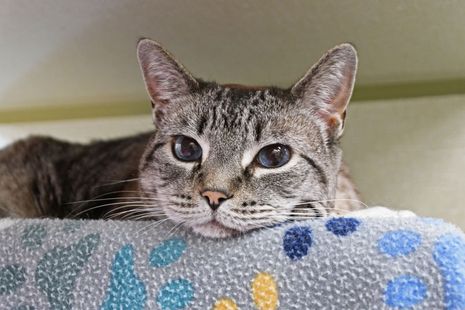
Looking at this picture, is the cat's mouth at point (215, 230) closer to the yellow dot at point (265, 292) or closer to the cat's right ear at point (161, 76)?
the yellow dot at point (265, 292)

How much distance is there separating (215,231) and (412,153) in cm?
122

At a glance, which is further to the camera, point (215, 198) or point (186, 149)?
point (186, 149)

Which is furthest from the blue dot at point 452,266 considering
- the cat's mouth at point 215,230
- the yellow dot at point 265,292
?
the cat's mouth at point 215,230

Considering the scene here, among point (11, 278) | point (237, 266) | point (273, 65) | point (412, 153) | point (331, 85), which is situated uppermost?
point (331, 85)

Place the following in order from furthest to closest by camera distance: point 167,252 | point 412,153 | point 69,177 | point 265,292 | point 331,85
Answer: point 412,153
point 69,177
point 331,85
point 167,252
point 265,292

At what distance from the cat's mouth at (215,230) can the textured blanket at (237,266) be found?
0.06 ft

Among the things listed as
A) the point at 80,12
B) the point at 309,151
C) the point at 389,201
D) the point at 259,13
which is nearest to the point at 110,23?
the point at 80,12

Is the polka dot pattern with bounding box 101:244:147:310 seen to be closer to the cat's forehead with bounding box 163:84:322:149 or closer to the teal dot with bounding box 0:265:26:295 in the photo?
the teal dot with bounding box 0:265:26:295

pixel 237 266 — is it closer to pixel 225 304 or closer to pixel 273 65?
pixel 225 304

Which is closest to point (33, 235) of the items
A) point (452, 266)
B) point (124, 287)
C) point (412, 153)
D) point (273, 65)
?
point (124, 287)

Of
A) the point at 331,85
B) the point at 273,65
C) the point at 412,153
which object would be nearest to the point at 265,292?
the point at 331,85

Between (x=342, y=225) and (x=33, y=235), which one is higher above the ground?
(x=342, y=225)

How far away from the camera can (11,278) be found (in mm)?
1253

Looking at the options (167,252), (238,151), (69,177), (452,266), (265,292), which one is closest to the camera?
(452,266)
